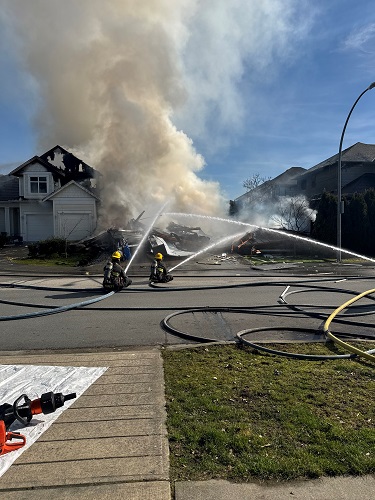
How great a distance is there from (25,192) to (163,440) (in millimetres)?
28215

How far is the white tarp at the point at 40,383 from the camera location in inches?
119

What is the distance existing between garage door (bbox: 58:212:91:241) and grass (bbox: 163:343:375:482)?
78.1ft

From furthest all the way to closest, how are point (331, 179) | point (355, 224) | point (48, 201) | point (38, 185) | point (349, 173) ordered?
point (331, 179) → point (349, 173) → point (38, 185) → point (48, 201) → point (355, 224)

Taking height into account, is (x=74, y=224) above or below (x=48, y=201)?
below

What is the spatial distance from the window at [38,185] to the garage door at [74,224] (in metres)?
2.90

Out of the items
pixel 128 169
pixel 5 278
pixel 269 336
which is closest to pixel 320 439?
pixel 269 336

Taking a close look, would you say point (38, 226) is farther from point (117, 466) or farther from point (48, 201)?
point (117, 466)

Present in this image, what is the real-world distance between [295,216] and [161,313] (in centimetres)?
2484

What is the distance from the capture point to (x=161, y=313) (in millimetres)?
7344

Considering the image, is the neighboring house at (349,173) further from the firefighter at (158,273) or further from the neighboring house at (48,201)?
the firefighter at (158,273)

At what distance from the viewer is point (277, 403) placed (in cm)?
329

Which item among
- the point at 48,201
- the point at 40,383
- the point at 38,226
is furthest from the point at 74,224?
the point at 40,383

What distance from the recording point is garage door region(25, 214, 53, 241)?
28312mm

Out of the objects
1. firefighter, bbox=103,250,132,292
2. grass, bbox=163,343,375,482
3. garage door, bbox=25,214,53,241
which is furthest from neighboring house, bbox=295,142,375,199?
grass, bbox=163,343,375,482
